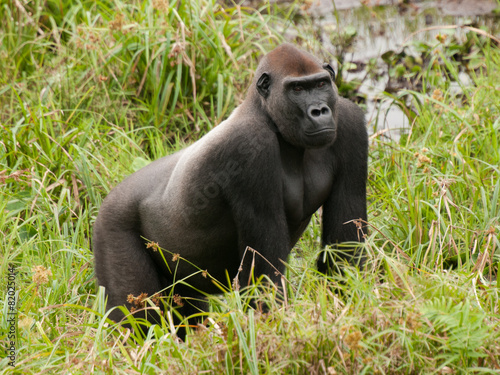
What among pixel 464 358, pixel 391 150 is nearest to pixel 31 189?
pixel 391 150

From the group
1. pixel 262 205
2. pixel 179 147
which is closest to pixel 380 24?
pixel 179 147

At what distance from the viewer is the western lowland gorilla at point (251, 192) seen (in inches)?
130

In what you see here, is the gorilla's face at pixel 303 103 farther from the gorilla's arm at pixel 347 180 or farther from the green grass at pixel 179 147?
the green grass at pixel 179 147

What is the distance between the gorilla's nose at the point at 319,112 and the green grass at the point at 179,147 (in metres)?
0.61

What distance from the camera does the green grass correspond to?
251 cm

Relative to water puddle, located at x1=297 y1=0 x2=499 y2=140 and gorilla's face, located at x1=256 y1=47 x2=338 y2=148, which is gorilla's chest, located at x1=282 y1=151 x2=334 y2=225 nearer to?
gorilla's face, located at x1=256 y1=47 x2=338 y2=148

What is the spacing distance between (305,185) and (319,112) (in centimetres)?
40

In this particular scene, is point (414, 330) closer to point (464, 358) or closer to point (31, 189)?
point (464, 358)

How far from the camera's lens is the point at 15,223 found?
4188 millimetres

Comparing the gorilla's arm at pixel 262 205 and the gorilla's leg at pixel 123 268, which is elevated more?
the gorilla's arm at pixel 262 205

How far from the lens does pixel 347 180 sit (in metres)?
3.61

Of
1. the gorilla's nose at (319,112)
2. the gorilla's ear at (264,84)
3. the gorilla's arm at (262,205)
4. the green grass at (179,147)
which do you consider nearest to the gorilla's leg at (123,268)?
the green grass at (179,147)

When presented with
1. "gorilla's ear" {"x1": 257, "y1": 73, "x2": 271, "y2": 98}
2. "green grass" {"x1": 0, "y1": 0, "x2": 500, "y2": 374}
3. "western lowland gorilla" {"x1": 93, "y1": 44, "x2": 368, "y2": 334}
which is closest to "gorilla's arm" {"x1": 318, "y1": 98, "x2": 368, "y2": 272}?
"western lowland gorilla" {"x1": 93, "y1": 44, "x2": 368, "y2": 334}

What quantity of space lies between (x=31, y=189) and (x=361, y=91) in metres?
3.39
